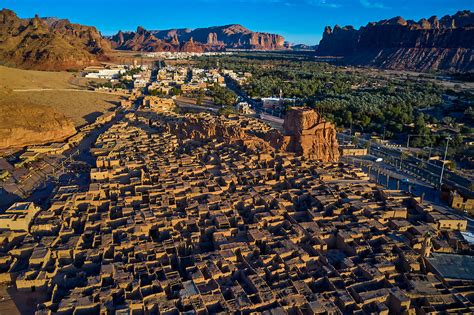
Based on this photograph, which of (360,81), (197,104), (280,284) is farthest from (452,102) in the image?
(280,284)

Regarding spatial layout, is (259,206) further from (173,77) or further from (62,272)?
(173,77)

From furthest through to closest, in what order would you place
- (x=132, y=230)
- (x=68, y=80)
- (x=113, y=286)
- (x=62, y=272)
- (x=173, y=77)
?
(x=173, y=77) → (x=68, y=80) → (x=132, y=230) → (x=62, y=272) → (x=113, y=286)

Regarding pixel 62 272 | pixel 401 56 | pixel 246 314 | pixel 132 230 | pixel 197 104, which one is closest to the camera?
pixel 246 314

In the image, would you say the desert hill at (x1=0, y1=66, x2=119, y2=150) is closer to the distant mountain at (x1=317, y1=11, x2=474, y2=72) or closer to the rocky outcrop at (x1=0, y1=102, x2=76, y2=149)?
the rocky outcrop at (x1=0, y1=102, x2=76, y2=149)

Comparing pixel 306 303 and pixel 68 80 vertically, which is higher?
pixel 68 80

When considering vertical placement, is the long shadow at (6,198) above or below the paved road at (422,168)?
above

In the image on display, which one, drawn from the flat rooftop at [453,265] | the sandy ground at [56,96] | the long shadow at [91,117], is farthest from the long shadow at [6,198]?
the flat rooftop at [453,265]

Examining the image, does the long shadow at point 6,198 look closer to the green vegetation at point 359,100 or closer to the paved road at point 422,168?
the paved road at point 422,168

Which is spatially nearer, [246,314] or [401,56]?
[246,314]
